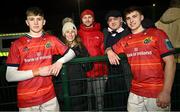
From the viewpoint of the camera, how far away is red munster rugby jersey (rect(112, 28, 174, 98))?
3915mm

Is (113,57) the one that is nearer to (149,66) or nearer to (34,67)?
(149,66)

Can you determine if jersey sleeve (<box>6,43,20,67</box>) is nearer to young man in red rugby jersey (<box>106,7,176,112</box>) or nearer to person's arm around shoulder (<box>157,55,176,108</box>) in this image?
young man in red rugby jersey (<box>106,7,176,112</box>)

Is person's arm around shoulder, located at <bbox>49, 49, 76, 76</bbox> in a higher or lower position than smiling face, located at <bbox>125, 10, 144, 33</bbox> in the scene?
lower

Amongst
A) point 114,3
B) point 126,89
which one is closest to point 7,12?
point 114,3

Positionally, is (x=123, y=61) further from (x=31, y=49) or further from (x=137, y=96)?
(x=31, y=49)

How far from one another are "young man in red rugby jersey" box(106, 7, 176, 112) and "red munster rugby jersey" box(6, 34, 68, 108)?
1.16m

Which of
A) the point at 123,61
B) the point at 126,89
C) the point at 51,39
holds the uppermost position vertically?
the point at 51,39

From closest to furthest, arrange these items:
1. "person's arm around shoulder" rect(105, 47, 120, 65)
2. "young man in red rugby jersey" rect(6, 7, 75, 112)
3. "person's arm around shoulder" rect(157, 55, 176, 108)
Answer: "person's arm around shoulder" rect(157, 55, 176, 108), "young man in red rugby jersey" rect(6, 7, 75, 112), "person's arm around shoulder" rect(105, 47, 120, 65)

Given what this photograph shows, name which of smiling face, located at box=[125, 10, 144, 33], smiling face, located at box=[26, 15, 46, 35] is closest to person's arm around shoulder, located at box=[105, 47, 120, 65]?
smiling face, located at box=[125, 10, 144, 33]

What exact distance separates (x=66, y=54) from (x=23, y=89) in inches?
29.9

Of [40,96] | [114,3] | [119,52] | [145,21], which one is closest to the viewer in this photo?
[40,96]

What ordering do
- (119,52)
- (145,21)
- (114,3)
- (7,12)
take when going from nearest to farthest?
1. (119,52)
2. (145,21)
3. (7,12)
4. (114,3)

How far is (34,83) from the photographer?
407cm

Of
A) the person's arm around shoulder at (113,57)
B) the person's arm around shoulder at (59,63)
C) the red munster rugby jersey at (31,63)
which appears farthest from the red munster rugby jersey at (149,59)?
the red munster rugby jersey at (31,63)
